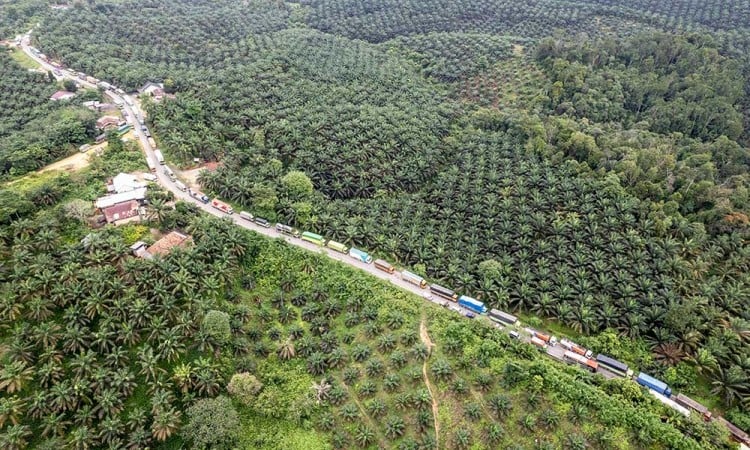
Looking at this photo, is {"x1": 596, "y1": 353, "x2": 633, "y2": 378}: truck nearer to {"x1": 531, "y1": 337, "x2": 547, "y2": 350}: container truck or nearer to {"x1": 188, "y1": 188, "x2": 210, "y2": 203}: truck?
{"x1": 531, "y1": 337, "x2": 547, "y2": 350}: container truck

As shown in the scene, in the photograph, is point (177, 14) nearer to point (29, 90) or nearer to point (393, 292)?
point (29, 90)

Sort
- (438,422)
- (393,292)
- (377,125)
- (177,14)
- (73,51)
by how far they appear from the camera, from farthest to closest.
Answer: (177,14)
(73,51)
(377,125)
(393,292)
(438,422)

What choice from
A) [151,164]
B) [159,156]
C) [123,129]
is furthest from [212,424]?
[123,129]

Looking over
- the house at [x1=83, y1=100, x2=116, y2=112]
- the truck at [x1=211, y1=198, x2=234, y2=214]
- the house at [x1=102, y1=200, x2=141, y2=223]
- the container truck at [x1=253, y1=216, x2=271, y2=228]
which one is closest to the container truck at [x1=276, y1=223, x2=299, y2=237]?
the container truck at [x1=253, y1=216, x2=271, y2=228]

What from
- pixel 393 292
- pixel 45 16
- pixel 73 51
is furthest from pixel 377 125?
pixel 45 16

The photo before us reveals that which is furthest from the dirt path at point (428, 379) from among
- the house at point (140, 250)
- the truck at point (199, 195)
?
the truck at point (199, 195)

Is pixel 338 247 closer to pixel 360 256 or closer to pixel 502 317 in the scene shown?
pixel 360 256

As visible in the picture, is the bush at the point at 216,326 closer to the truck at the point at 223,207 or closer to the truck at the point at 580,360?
the truck at the point at 223,207
